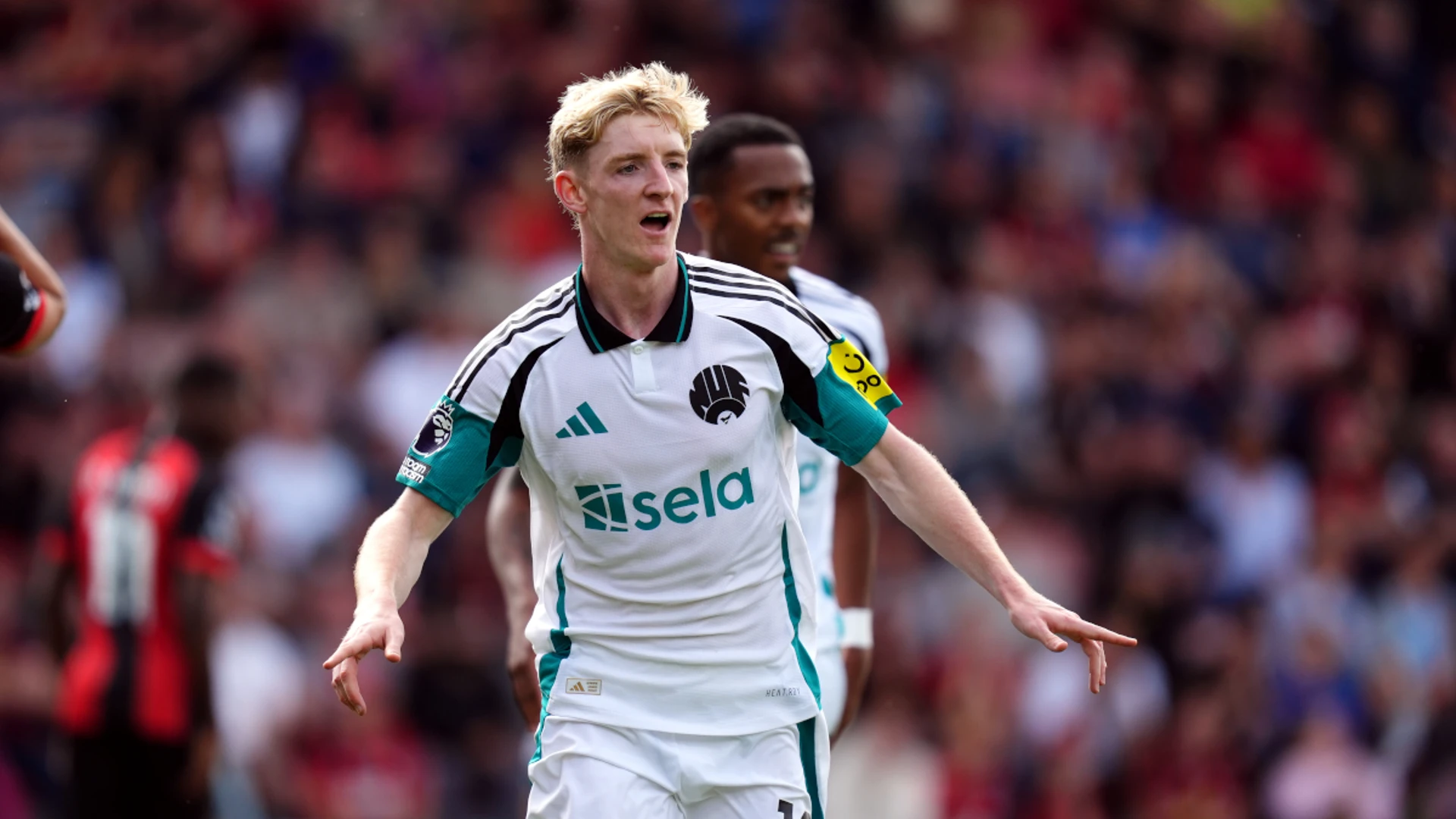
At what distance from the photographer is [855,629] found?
267 inches

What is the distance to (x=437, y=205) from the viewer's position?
13.5 m

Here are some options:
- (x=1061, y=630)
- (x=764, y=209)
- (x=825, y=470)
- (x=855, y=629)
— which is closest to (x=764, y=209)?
(x=764, y=209)

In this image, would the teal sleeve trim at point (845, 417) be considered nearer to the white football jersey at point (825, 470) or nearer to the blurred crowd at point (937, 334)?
the white football jersey at point (825, 470)

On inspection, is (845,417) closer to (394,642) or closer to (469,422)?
(469,422)

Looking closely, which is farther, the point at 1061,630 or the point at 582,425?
the point at 582,425

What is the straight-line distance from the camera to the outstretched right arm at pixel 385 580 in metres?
4.61

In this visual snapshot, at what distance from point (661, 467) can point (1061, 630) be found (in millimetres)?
1117

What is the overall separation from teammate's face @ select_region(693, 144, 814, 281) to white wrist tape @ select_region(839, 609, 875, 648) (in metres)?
1.19

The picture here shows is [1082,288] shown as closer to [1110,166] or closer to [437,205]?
[1110,166]

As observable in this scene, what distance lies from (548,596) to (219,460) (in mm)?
4449

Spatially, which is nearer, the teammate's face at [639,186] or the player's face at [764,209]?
the teammate's face at [639,186]

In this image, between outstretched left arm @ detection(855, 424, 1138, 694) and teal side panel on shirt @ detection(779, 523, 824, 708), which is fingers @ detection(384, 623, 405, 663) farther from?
outstretched left arm @ detection(855, 424, 1138, 694)

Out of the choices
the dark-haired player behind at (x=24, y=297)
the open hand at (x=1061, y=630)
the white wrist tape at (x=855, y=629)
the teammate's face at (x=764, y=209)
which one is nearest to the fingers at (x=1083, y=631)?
the open hand at (x=1061, y=630)

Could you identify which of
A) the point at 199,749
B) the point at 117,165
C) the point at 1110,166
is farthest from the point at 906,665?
the point at 117,165
